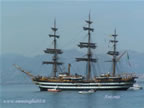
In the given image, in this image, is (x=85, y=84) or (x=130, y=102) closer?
(x=130, y=102)

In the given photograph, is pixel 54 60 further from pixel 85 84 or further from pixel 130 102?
pixel 130 102

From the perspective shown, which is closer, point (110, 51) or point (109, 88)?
point (109, 88)

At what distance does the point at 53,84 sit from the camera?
10675 centimetres

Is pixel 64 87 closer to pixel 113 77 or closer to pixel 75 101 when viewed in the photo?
pixel 113 77

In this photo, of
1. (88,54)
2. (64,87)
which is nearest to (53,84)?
(64,87)

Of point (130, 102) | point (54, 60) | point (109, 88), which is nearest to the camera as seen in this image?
point (130, 102)

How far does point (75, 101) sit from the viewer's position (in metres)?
81.8

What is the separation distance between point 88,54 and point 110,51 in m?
6.59

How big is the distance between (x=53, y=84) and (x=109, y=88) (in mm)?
13521

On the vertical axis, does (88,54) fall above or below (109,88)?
above

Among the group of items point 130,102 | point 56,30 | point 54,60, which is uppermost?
point 56,30

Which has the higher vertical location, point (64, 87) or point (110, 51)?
point (110, 51)

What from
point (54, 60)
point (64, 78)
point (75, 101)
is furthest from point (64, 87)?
point (75, 101)

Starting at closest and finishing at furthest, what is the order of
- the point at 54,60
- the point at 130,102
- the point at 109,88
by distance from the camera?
the point at 130,102, the point at 109,88, the point at 54,60
